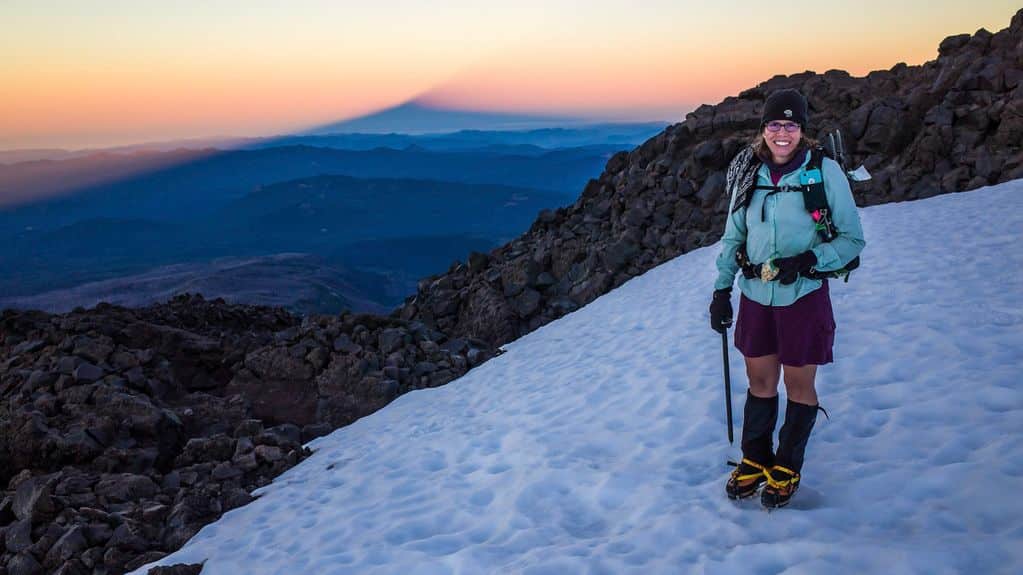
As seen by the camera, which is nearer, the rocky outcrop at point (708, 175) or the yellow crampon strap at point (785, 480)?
the yellow crampon strap at point (785, 480)

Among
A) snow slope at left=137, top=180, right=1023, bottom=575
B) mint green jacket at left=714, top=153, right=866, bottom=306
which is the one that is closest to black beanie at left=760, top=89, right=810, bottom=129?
mint green jacket at left=714, top=153, right=866, bottom=306

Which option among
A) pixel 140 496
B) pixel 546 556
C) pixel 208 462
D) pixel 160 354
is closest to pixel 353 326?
pixel 160 354

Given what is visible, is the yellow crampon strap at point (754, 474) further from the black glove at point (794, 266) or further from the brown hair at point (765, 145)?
the brown hair at point (765, 145)

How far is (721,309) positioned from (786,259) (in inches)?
36.7

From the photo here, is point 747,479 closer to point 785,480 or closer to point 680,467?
point 785,480

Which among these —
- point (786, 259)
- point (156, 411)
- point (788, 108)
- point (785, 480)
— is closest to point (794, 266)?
point (786, 259)

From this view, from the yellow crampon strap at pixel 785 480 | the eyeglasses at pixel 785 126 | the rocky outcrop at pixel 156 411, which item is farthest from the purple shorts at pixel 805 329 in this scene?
the rocky outcrop at pixel 156 411

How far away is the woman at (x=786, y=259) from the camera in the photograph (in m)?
4.26

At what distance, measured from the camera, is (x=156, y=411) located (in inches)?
401

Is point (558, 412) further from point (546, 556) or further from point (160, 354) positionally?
point (160, 354)

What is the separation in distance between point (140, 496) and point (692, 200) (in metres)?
19.7

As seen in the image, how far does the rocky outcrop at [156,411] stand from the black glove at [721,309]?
5484mm

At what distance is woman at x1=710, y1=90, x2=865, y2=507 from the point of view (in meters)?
4.26

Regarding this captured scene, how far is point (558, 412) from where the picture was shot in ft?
27.4
